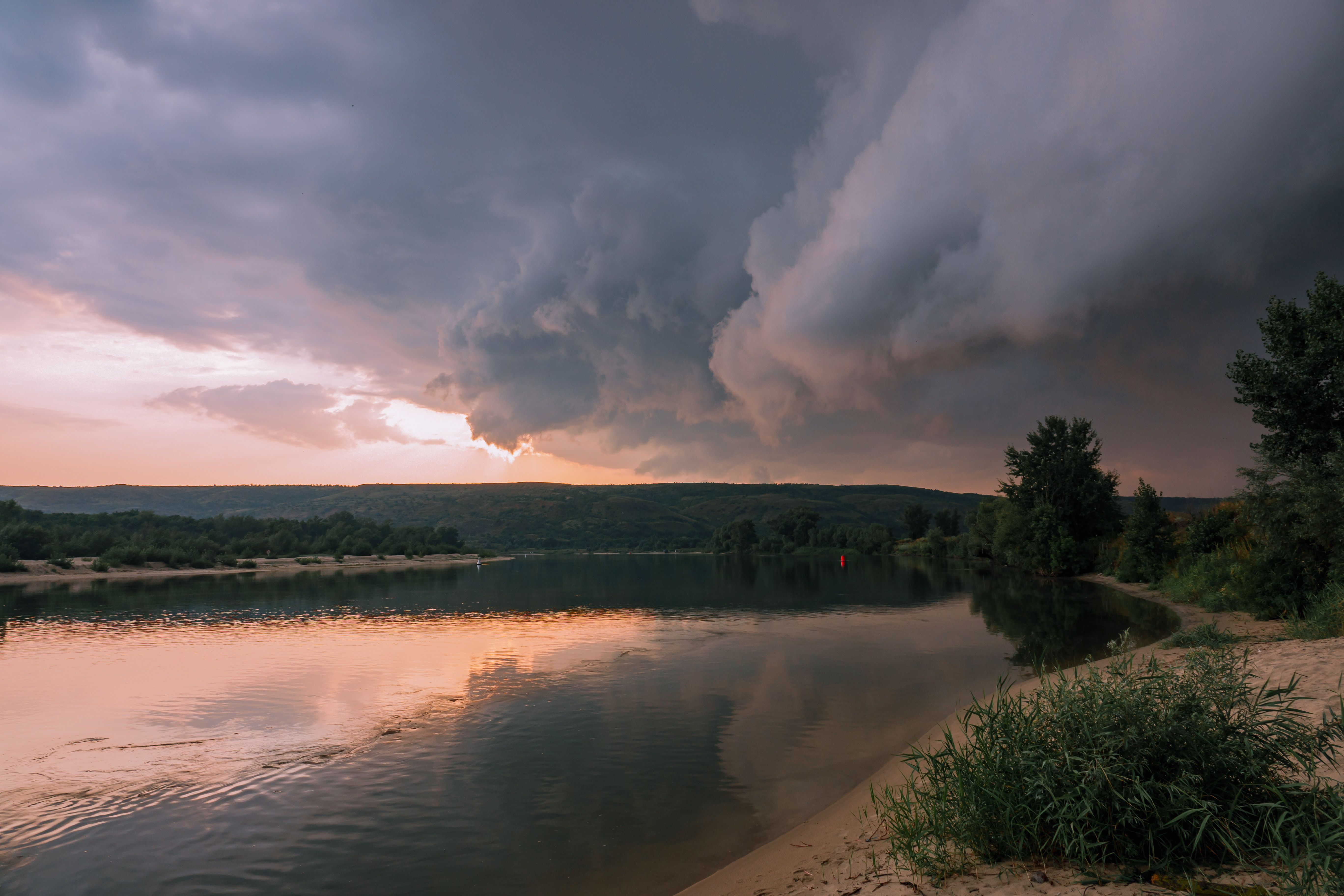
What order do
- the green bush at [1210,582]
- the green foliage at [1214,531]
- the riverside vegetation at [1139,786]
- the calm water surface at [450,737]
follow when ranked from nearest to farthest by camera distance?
the riverside vegetation at [1139,786] → the calm water surface at [450,737] → the green bush at [1210,582] → the green foliage at [1214,531]

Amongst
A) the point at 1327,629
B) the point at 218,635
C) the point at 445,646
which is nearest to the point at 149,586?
the point at 218,635

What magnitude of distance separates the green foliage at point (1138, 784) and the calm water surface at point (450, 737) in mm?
3489

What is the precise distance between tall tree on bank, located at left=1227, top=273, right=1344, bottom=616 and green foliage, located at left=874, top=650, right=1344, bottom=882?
19602mm

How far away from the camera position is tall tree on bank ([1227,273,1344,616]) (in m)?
20.1

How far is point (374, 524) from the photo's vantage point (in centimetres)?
12200

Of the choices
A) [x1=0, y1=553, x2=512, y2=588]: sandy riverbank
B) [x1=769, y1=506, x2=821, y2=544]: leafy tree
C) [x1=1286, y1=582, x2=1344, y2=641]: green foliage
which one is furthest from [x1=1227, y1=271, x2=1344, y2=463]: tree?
[x1=769, y1=506, x2=821, y2=544]: leafy tree

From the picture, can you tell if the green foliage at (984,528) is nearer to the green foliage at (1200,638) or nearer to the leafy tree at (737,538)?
the green foliage at (1200,638)

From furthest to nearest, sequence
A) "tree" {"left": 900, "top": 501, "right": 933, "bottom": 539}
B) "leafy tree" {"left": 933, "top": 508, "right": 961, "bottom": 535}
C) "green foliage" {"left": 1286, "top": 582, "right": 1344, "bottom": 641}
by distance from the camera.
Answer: "tree" {"left": 900, "top": 501, "right": 933, "bottom": 539}
"leafy tree" {"left": 933, "top": 508, "right": 961, "bottom": 535}
"green foliage" {"left": 1286, "top": 582, "right": 1344, "bottom": 641}

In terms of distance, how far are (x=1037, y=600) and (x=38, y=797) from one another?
43.2m

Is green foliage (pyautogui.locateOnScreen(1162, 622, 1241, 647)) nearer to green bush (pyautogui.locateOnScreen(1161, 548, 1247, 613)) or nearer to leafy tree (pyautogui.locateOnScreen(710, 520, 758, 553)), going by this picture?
green bush (pyautogui.locateOnScreen(1161, 548, 1247, 613))

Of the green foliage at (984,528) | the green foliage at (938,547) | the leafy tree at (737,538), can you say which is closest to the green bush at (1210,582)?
the green foliage at (984,528)

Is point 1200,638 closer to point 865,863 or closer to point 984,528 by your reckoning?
point 865,863

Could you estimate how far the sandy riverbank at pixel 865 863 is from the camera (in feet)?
16.9

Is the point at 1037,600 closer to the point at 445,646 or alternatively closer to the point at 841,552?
the point at 445,646
